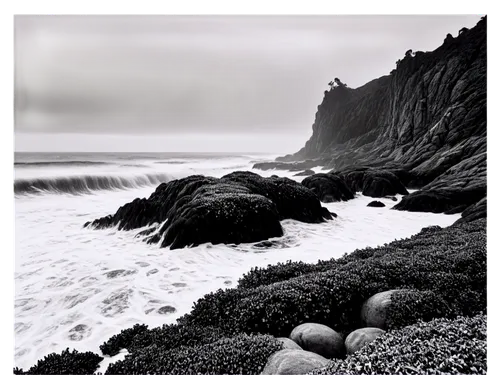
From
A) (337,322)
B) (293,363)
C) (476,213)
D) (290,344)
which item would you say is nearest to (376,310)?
(337,322)

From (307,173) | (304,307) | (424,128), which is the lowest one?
(304,307)

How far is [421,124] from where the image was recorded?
40.7 meters

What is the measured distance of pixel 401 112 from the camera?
42.6m

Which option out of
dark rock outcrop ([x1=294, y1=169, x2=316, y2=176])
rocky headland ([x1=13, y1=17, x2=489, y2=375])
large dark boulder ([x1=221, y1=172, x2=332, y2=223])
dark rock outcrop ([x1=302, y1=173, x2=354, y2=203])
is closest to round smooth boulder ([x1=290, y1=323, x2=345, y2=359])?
rocky headland ([x1=13, y1=17, x2=489, y2=375])

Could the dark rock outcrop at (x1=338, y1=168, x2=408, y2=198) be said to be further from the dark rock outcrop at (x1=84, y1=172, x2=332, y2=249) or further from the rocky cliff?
the dark rock outcrop at (x1=84, y1=172, x2=332, y2=249)

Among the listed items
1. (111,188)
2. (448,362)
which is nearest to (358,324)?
(448,362)

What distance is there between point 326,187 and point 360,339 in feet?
63.1

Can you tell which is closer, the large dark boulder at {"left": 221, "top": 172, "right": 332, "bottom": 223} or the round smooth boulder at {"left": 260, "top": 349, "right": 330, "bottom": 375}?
the round smooth boulder at {"left": 260, "top": 349, "right": 330, "bottom": 375}

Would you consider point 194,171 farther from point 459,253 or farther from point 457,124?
point 457,124

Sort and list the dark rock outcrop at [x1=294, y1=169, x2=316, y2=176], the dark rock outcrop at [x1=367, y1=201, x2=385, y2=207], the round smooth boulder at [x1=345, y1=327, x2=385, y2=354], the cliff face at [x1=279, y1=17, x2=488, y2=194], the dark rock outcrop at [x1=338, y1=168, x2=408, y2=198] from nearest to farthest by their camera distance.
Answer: the round smooth boulder at [x1=345, y1=327, x2=385, y2=354]
the dark rock outcrop at [x1=294, y1=169, x2=316, y2=176]
the dark rock outcrop at [x1=367, y1=201, x2=385, y2=207]
the cliff face at [x1=279, y1=17, x2=488, y2=194]
the dark rock outcrop at [x1=338, y1=168, x2=408, y2=198]

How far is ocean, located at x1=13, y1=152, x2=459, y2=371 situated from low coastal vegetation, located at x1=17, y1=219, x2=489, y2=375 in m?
0.82

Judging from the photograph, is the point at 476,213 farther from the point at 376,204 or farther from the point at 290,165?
the point at 290,165

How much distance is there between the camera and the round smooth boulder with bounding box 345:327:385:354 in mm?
4359
